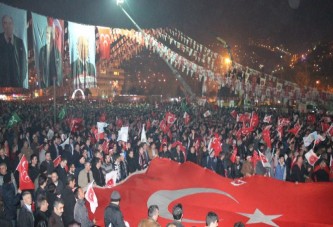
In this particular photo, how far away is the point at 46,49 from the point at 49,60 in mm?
821

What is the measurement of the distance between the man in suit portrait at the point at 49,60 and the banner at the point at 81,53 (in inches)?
177

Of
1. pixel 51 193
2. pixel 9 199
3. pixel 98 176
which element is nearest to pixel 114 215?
pixel 51 193

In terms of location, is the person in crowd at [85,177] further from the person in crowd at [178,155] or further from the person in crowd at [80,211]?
the person in crowd at [178,155]

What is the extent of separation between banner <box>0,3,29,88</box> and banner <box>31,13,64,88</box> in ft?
6.71

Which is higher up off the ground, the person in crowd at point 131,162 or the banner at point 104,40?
the banner at point 104,40

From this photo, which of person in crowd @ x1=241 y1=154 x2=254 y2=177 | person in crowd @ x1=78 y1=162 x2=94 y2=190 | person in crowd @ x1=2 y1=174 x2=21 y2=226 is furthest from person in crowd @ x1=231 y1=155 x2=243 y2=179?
person in crowd @ x1=2 y1=174 x2=21 y2=226

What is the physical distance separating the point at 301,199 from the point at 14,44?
2037cm

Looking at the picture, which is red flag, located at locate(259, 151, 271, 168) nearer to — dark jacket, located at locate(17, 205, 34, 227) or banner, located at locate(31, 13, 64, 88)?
dark jacket, located at locate(17, 205, 34, 227)

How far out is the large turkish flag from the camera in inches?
288

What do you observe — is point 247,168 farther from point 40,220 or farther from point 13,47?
point 13,47

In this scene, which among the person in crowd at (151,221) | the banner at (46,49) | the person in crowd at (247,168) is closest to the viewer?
the person in crowd at (151,221)

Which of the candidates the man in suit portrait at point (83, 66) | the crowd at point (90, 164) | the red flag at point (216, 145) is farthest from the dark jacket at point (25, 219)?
the man in suit portrait at point (83, 66)

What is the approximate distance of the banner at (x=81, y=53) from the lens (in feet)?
110

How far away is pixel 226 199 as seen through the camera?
27.0ft
